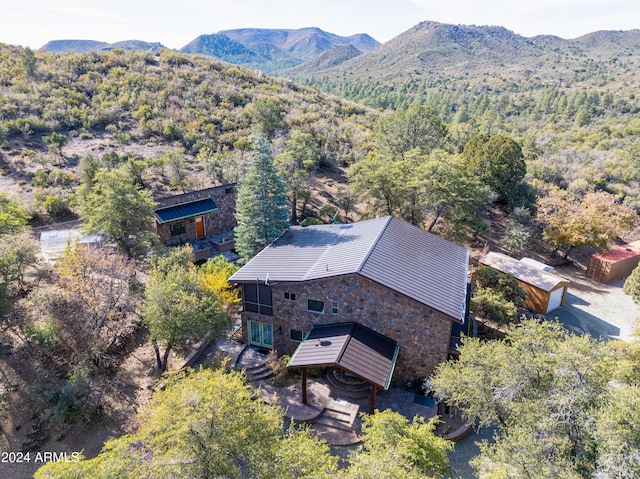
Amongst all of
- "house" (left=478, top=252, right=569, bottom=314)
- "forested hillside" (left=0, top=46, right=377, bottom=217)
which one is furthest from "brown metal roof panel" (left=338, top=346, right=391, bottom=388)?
"forested hillside" (left=0, top=46, right=377, bottom=217)

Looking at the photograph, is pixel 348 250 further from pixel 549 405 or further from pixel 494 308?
pixel 549 405

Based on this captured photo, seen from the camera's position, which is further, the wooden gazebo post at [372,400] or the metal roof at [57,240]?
the metal roof at [57,240]

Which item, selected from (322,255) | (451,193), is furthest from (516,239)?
(322,255)

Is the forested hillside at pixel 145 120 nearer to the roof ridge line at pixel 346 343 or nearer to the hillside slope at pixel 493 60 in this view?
the roof ridge line at pixel 346 343

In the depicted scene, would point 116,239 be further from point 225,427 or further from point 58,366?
point 225,427

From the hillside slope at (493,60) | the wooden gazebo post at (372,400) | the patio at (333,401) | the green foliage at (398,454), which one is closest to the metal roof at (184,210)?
the patio at (333,401)

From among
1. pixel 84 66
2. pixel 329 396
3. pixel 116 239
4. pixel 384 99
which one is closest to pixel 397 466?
pixel 329 396
